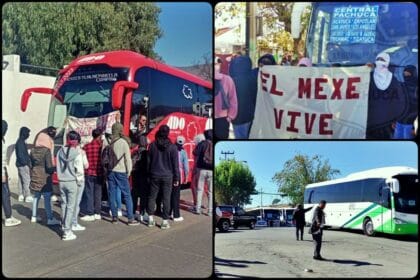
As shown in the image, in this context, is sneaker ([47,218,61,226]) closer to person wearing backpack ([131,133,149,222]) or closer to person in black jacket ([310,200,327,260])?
person wearing backpack ([131,133,149,222])

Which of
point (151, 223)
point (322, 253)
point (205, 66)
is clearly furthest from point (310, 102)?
point (151, 223)

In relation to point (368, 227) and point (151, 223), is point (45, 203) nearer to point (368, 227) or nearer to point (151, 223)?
point (151, 223)

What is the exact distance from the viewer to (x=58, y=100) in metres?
2.70

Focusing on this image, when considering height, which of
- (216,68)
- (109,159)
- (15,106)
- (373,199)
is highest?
(216,68)

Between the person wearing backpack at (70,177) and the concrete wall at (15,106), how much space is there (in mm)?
193

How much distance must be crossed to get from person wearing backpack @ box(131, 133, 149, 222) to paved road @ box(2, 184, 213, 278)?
160 mm

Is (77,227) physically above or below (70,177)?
below

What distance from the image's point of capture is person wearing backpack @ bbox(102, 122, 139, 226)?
2.70 metres

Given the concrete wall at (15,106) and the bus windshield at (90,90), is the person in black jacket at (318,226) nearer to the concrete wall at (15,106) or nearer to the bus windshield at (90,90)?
the bus windshield at (90,90)

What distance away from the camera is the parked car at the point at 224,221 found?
105 inches

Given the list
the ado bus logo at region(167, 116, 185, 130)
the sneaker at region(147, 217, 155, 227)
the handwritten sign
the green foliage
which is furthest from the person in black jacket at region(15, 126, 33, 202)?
the handwritten sign

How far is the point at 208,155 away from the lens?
2660 mm

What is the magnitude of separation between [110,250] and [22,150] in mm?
790

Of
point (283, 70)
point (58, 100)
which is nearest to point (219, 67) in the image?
point (283, 70)
